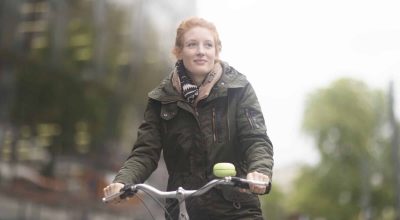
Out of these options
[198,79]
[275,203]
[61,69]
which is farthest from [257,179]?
[275,203]

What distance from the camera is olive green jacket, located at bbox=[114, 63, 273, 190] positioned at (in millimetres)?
3674

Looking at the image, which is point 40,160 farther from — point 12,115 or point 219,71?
point 219,71

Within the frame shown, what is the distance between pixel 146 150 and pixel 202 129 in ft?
0.96

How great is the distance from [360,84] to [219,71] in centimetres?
4935

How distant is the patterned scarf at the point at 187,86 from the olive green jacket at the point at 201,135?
3cm

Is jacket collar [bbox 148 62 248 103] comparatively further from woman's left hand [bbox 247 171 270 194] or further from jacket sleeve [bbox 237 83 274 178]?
woman's left hand [bbox 247 171 270 194]

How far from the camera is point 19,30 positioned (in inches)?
834

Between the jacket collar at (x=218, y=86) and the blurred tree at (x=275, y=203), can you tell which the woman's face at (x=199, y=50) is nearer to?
the jacket collar at (x=218, y=86)

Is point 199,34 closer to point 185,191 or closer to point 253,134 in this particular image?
point 253,134

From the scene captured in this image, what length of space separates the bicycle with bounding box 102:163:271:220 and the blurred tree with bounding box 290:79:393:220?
142 ft

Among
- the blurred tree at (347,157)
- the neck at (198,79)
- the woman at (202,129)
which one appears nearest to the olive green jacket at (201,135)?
the woman at (202,129)

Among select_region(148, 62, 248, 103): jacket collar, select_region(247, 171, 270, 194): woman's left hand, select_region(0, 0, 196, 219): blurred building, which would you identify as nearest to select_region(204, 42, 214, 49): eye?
select_region(148, 62, 248, 103): jacket collar

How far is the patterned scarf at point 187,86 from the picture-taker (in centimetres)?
372

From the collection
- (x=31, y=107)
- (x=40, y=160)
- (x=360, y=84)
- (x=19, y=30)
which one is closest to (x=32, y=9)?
(x=19, y=30)
